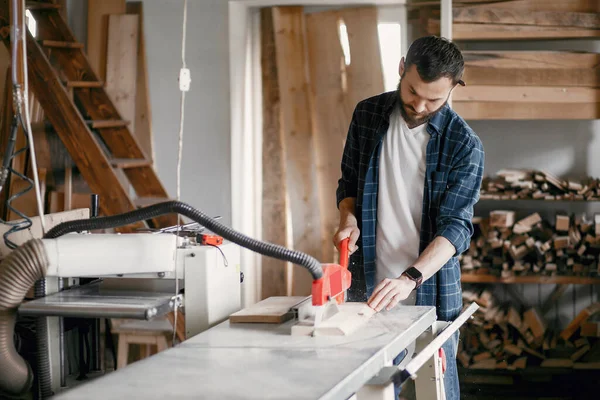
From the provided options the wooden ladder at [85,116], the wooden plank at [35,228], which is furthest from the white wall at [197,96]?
the wooden plank at [35,228]

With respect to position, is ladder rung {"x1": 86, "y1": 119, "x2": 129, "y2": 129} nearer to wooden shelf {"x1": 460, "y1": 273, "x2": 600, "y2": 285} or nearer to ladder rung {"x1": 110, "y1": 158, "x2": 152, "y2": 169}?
ladder rung {"x1": 110, "y1": 158, "x2": 152, "y2": 169}

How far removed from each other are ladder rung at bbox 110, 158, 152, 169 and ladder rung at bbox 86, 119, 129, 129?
0.21 metres

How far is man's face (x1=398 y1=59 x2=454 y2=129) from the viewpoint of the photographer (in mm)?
2363

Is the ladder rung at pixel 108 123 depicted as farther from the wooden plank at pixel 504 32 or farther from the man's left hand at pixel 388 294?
the man's left hand at pixel 388 294

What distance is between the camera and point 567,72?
4.36 meters

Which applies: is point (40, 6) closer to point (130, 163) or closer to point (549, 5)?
point (130, 163)

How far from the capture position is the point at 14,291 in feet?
5.93

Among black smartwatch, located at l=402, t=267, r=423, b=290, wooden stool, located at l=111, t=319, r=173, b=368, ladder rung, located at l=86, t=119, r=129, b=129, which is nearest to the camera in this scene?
black smartwatch, located at l=402, t=267, r=423, b=290

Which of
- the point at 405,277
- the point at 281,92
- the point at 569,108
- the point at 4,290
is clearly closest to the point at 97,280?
the point at 4,290

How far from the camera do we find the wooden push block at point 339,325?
6.18 ft

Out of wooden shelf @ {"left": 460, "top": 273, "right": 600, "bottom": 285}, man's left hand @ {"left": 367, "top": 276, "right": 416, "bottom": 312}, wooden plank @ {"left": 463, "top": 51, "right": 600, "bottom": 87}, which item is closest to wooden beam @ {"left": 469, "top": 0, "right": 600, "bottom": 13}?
wooden plank @ {"left": 463, "top": 51, "right": 600, "bottom": 87}

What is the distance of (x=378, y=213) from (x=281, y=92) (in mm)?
2346

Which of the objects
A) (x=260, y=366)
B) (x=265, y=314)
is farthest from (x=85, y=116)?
(x=260, y=366)

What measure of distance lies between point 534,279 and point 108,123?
265 cm
